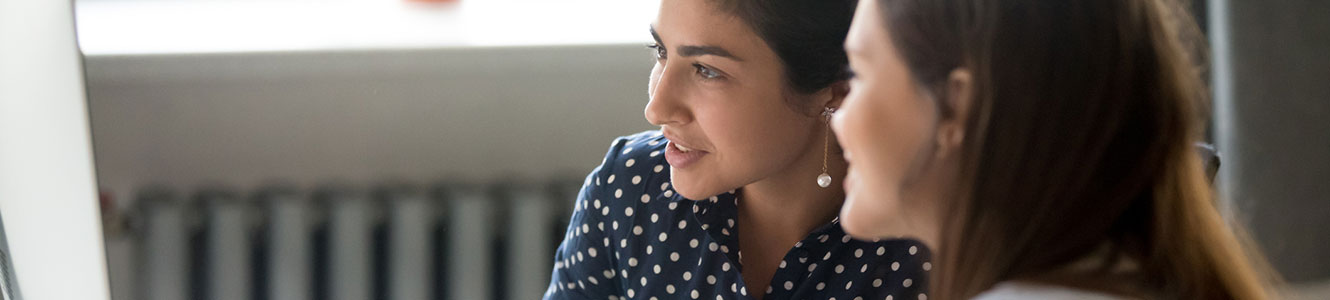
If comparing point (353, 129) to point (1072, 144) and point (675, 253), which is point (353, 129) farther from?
point (1072, 144)

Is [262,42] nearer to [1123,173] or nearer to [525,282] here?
[525,282]

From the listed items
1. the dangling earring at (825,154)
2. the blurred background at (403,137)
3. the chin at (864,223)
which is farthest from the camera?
the blurred background at (403,137)

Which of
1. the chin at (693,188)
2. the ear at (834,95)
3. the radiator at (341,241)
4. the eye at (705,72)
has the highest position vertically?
the eye at (705,72)

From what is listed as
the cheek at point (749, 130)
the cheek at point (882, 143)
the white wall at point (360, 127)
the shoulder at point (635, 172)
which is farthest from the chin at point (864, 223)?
the white wall at point (360, 127)

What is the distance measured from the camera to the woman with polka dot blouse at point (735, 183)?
0.99 metres

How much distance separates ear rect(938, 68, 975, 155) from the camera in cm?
67

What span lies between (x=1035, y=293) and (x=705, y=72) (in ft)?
1.36

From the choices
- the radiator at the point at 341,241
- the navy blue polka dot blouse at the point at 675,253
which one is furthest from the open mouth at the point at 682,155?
the radiator at the point at 341,241

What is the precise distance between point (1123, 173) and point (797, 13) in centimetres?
36

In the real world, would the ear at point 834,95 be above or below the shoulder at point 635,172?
above

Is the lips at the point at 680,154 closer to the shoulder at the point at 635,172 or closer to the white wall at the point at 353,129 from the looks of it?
the shoulder at the point at 635,172

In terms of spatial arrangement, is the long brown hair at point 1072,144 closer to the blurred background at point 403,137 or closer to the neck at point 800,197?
the neck at point 800,197

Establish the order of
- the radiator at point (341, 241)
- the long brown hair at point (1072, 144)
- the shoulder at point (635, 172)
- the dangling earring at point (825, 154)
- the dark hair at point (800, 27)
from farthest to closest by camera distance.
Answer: the radiator at point (341, 241)
the shoulder at point (635, 172)
the dangling earring at point (825, 154)
the dark hair at point (800, 27)
the long brown hair at point (1072, 144)

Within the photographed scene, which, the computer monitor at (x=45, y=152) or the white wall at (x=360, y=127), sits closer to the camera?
the computer monitor at (x=45, y=152)
